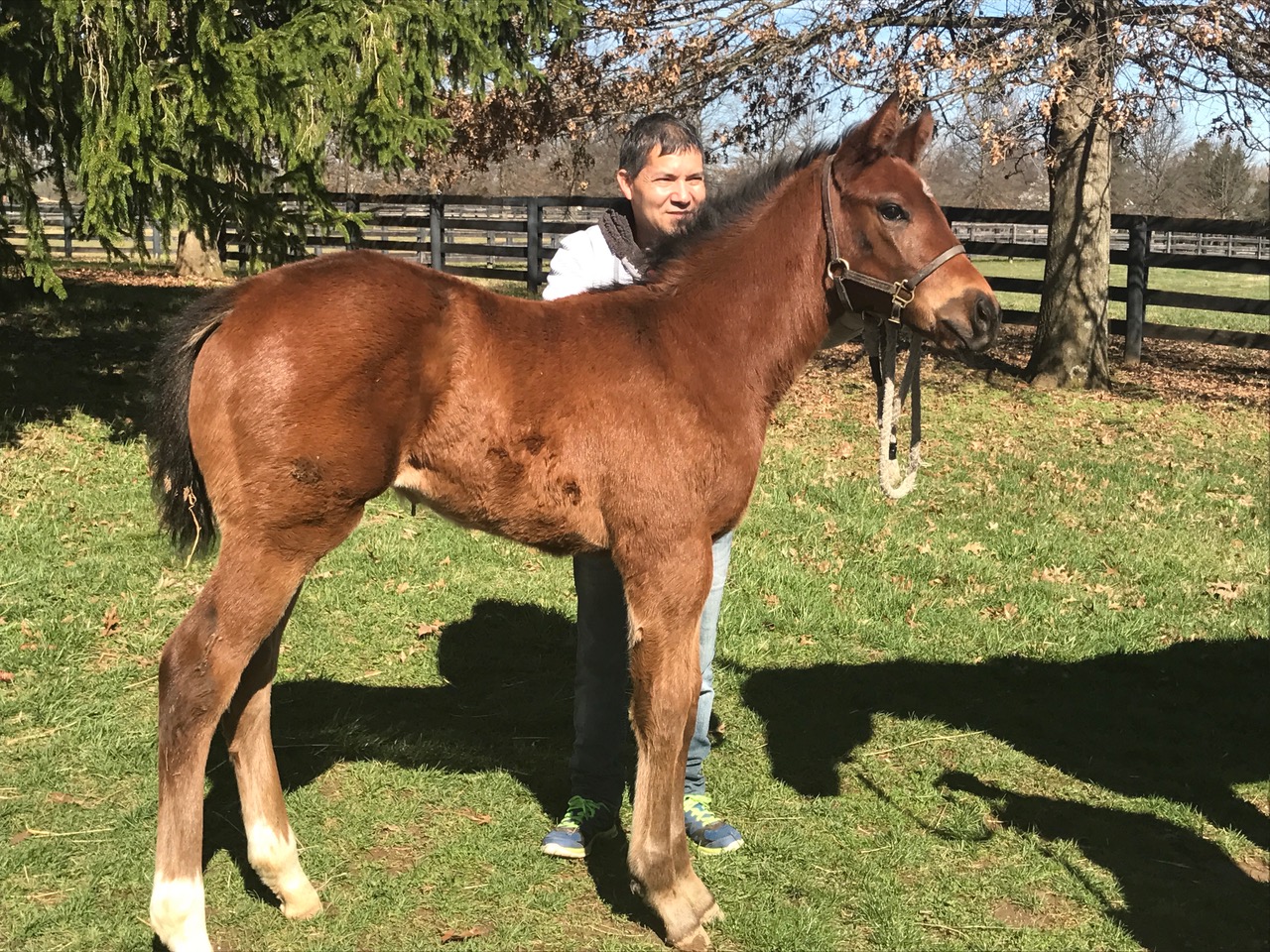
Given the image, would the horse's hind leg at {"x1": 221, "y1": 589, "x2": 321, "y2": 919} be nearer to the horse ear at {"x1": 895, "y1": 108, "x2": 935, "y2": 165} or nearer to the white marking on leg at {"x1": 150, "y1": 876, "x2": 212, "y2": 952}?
the white marking on leg at {"x1": 150, "y1": 876, "x2": 212, "y2": 952}

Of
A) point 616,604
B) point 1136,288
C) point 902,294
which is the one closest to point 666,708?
point 616,604

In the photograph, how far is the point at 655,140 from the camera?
3.54 meters

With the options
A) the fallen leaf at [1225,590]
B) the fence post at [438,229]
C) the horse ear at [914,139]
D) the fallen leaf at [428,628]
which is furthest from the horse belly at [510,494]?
the fence post at [438,229]

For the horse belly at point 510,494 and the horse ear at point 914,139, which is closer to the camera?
the horse belly at point 510,494

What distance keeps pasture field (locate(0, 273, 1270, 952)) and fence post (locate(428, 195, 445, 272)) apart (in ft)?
37.7

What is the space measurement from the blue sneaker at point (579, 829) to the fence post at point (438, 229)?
16.2m

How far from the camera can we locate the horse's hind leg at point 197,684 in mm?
2840

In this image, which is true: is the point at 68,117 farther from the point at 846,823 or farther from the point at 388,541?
the point at 846,823

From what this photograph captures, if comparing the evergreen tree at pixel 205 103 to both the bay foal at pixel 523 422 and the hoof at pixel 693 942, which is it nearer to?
the bay foal at pixel 523 422

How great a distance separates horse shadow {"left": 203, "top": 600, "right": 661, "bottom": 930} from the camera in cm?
384

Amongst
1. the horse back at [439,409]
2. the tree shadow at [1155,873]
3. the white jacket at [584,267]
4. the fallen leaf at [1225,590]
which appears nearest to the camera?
the horse back at [439,409]

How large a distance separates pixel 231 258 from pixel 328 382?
2259 centimetres

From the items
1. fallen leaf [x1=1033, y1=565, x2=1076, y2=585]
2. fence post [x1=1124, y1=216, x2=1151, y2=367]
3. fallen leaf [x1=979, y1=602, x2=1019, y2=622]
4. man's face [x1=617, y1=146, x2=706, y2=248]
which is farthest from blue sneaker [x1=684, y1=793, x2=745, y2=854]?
fence post [x1=1124, y1=216, x2=1151, y2=367]

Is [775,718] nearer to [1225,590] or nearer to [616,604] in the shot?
[616,604]
